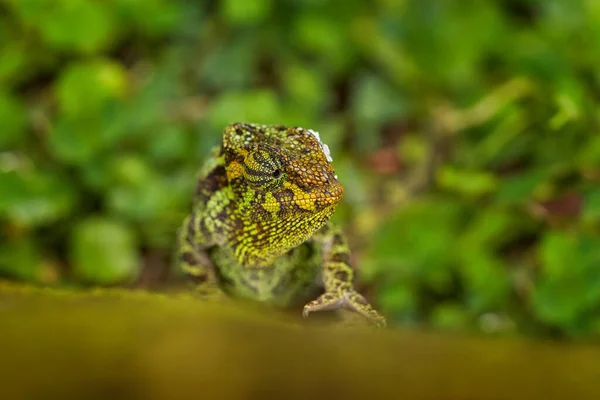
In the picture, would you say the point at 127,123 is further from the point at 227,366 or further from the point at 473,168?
the point at 227,366

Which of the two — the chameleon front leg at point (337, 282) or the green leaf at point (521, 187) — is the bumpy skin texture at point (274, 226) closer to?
the chameleon front leg at point (337, 282)

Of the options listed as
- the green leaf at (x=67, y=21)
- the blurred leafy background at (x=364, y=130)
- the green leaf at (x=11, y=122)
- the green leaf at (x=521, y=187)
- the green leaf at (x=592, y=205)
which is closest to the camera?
the green leaf at (x=592, y=205)

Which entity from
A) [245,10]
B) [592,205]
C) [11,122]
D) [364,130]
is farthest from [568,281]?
[11,122]

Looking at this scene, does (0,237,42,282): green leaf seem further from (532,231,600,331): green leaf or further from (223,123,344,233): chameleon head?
(223,123,344,233): chameleon head

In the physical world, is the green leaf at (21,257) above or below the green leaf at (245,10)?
below

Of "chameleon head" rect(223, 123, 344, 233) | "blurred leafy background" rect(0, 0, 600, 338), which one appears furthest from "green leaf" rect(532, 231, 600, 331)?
"chameleon head" rect(223, 123, 344, 233)

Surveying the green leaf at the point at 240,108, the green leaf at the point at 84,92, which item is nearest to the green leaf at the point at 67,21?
the green leaf at the point at 84,92

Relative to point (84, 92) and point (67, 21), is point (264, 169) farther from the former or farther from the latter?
point (67, 21)
